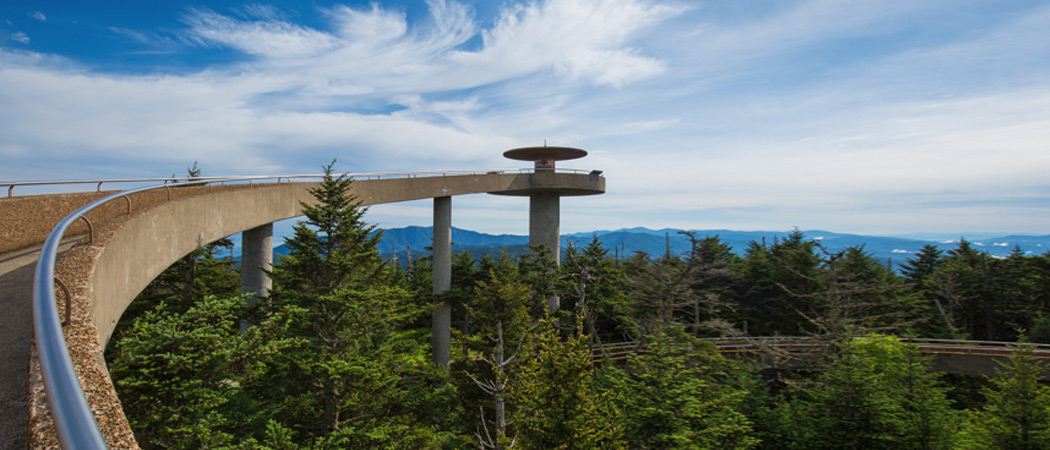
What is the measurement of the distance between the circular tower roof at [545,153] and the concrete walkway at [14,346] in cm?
2368

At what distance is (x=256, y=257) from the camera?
647 inches

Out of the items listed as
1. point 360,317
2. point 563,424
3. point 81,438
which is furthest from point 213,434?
point 81,438

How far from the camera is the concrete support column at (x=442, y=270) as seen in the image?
25.6m

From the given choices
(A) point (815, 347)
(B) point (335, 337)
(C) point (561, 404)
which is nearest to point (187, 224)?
(B) point (335, 337)

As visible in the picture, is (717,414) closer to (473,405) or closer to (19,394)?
(473,405)

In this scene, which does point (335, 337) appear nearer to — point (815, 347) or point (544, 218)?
point (544, 218)

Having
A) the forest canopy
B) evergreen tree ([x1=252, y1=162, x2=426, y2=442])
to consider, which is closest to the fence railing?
the forest canopy

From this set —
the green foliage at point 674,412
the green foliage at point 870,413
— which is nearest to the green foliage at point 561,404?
the green foliage at point 674,412

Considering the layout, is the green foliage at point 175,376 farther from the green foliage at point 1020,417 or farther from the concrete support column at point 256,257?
the green foliage at point 1020,417

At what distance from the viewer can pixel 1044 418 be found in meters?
12.9

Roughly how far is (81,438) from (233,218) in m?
13.0

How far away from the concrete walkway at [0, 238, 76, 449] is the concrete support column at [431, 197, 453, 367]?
1846 cm

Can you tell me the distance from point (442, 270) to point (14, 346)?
22075mm

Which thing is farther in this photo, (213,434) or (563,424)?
(563,424)
